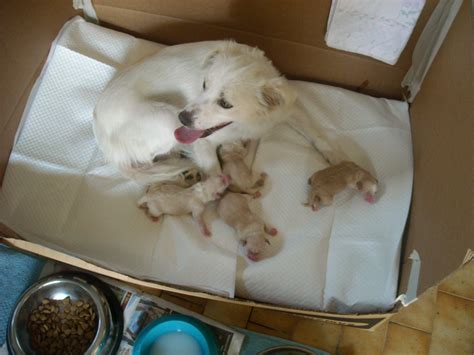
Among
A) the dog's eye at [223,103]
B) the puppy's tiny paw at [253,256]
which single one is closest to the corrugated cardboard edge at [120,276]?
the puppy's tiny paw at [253,256]

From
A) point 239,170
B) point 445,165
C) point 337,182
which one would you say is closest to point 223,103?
point 239,170

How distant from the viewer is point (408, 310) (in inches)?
71.5

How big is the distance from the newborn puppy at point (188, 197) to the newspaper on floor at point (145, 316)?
382 mm

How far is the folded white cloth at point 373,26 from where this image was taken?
1613mm

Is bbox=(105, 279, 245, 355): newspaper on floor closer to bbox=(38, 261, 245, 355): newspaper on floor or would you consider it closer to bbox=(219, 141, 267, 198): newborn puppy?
bbox=(38, 261, 245, 355): newspaper on floor

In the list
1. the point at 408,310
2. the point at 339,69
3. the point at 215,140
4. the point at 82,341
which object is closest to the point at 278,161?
the point at 215,140

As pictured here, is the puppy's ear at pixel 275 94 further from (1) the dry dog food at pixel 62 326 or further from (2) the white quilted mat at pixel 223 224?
(1) the dry dog food at pixel 62 326

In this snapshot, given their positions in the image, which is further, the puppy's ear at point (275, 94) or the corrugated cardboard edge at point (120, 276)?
the puppy's ear at point (275, 94)

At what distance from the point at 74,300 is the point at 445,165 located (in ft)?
5.21

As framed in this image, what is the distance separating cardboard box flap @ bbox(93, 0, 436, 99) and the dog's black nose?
0.61m

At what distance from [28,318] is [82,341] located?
242mm

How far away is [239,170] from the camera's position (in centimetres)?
165

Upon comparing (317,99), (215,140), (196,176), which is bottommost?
(196,176)

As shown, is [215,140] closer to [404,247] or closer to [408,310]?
[404,247]
